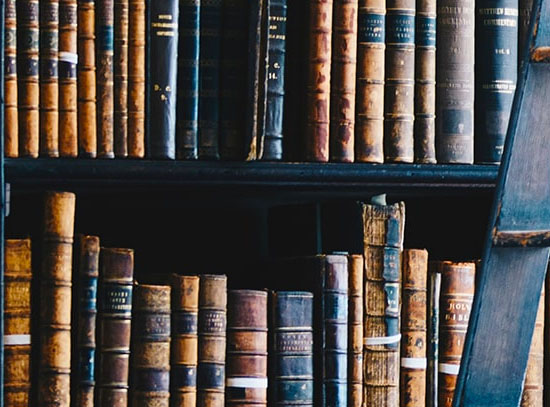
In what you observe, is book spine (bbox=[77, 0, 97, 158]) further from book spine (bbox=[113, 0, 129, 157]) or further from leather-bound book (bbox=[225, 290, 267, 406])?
leather-bound book (bbox=[225, 290, 267, 406])

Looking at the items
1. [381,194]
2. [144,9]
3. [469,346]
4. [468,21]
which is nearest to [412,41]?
[468,21]

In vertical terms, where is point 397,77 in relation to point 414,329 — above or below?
above

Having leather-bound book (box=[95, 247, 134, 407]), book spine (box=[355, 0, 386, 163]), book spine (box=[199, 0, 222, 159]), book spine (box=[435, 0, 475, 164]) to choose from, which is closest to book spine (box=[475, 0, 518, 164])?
book spine (box=[435, 0, 475, 164])

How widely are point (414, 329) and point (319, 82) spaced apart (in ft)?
0.98

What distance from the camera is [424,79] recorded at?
1370 millimetres

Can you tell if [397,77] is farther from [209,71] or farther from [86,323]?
[86,323]

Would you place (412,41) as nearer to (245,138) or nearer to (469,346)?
(245,138)

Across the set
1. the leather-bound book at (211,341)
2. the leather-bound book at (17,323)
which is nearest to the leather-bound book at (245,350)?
the leather-bound book at (211,341)

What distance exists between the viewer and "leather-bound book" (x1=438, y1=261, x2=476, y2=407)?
1.39 meters

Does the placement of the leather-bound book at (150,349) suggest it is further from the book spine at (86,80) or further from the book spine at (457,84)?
the book spine at (457,84)

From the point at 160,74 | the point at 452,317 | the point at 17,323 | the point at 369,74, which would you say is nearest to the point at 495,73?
the point at 369,74

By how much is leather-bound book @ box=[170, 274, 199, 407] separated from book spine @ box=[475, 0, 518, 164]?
366 mm

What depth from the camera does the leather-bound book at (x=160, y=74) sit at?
4.26 ft

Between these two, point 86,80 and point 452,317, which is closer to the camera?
point 86,80
